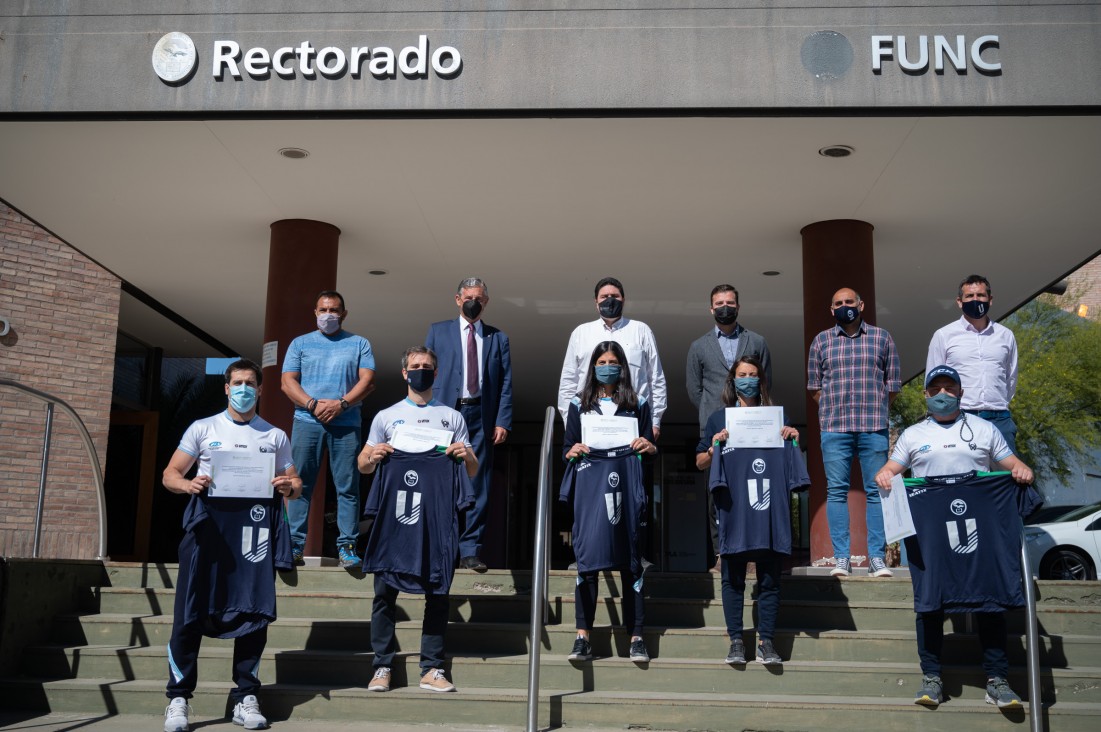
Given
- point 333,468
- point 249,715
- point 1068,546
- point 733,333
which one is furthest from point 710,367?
point 1068,546

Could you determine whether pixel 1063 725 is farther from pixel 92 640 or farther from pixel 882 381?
pixel 92 640

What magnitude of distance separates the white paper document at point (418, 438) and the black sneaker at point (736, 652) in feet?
6.56

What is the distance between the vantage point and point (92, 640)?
684 cm

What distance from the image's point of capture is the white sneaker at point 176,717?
5.32 metres

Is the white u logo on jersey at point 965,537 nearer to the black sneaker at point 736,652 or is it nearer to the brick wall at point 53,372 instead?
the black sneaker at point 736,652

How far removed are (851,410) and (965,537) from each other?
1.61 meters

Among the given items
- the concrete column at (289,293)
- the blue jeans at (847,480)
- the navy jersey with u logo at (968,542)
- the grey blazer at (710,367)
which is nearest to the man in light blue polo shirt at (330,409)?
the concrete column at (289,293)

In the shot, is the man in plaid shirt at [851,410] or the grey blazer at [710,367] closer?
the man in plaid shirt at [851,410]

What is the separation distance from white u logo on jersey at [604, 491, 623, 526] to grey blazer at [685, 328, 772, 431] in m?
1.37

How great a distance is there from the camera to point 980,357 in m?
6.91

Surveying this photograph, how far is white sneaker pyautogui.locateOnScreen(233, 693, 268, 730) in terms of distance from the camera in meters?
5.39

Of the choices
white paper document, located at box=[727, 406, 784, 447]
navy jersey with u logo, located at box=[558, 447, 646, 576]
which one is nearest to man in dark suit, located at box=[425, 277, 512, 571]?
navy jersey with u logo, located at box=[558, 447, 646, 576]

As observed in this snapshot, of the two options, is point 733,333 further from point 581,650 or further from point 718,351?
point 581,650

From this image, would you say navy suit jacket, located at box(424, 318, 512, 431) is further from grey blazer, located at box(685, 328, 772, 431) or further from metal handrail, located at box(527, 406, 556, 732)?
grey blazer, located at box(685, 328, 772, 431)
